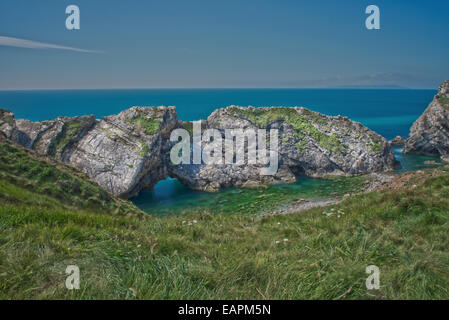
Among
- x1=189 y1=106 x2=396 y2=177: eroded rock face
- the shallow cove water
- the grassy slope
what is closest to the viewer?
the grassy slope

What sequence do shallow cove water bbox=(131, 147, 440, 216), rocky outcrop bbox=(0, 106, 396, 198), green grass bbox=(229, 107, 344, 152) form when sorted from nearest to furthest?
shallow cove water bbox=(131, 147, 440, 216)
rocky outcrop bbox=(0, 106, 396, 198)
green grass bbox=(229, 107, 344, 152)

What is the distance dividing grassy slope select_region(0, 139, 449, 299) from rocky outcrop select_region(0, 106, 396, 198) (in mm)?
30735

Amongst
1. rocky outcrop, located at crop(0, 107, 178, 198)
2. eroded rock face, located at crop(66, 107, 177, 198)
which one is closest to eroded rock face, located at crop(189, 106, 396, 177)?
eroded rock face, located at crop(66, 107, 177, 198)

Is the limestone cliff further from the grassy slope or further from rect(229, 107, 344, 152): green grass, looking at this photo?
the grassy slope

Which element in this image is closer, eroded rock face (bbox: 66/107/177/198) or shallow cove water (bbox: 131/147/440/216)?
shallow cove water (bbox: 131/147/440/216)

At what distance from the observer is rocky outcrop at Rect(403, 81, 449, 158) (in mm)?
49938

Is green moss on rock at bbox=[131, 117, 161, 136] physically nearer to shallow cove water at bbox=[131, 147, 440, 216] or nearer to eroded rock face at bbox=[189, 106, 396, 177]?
shallow cove water at bbox=[131, 147, 440, 216]

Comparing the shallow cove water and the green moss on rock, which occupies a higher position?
the green moss on rock

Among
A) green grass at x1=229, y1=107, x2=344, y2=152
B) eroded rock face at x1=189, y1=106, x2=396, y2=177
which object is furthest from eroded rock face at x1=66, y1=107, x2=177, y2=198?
green grass at x1=229, y1=107, x2=344, y2=152

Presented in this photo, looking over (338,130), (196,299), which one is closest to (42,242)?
(196,299)

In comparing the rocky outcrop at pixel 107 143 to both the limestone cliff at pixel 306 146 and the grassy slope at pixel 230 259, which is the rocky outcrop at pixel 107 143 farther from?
the grassy slope at pixel 230 259

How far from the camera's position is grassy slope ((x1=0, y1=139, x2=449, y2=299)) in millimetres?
3902
